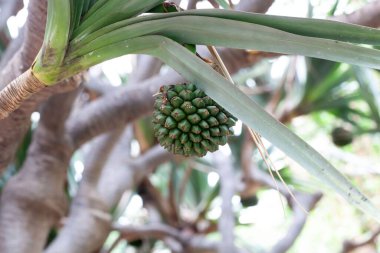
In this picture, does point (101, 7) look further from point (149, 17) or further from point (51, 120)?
point (51, 120)

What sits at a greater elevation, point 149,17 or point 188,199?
point 149,17

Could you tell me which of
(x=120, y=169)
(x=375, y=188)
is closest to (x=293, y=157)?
(x=120, y=169)

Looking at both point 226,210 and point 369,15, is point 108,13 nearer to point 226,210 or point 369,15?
point 369,15

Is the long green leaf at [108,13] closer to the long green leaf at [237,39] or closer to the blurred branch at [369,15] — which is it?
the long green leaf at [237,39]

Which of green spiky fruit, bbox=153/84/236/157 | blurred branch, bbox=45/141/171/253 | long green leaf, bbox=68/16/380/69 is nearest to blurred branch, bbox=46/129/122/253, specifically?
blurred branch, bbox=45/141/171/253

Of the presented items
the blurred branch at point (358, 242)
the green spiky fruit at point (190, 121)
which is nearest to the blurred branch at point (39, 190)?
the green spiky fruit at point (190, 121)

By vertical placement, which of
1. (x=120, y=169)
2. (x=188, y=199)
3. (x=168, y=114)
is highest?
(x=168, y=114)

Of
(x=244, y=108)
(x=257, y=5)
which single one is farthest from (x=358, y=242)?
(x=244, y=108)
